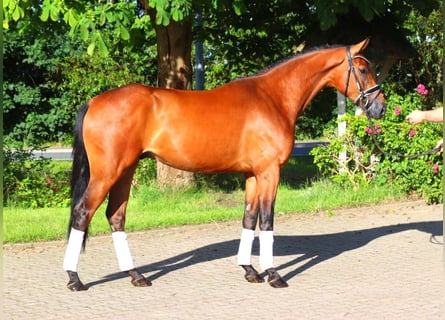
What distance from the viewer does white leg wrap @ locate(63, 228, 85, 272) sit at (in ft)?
23.5

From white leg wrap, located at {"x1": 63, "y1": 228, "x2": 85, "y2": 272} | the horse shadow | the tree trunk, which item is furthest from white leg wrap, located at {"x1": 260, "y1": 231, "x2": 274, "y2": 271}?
the tree trunk

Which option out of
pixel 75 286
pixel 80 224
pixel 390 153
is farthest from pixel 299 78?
pixel 390 153

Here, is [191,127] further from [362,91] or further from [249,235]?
[362,91]

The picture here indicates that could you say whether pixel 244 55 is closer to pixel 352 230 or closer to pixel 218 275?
pixel 352 230

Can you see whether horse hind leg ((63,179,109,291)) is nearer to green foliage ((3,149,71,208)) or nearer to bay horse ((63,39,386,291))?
bay horse ((63,39,386,291))

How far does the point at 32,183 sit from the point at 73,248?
6160 millimetres

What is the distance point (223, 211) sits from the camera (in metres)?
11.5

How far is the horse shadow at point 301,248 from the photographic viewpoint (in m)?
8.11

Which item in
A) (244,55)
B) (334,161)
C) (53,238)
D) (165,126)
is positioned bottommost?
(53,238)

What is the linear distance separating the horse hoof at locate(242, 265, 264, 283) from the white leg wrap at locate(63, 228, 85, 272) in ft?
5.46

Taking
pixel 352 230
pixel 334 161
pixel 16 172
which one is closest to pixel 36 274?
pixel 352 230

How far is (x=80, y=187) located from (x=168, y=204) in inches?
196

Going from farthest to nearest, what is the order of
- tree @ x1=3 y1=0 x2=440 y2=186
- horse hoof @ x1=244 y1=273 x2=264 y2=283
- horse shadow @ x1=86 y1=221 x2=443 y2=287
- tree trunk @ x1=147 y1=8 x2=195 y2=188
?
tree trunk @ x1=147 y1=8 x2=195 y2=188, tree @ x1=3 y1=0 x2=440 y2=186, horse shadow @ x1=86 y1=221 x2=443 y2=287, horse hoof @ x1=244 y1=273 x2=264 y2=283

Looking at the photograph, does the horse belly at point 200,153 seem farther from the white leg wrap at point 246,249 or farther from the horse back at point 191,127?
the white leg wrap at point 246,249
